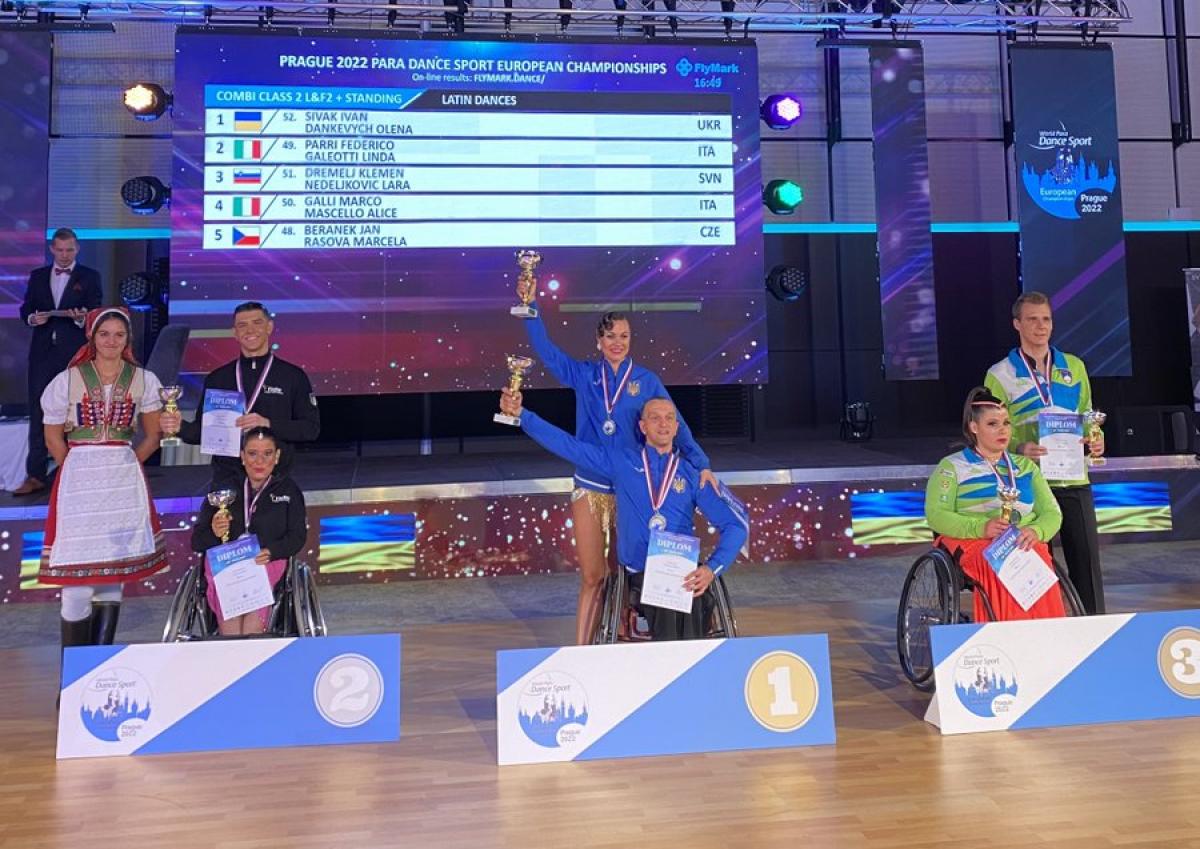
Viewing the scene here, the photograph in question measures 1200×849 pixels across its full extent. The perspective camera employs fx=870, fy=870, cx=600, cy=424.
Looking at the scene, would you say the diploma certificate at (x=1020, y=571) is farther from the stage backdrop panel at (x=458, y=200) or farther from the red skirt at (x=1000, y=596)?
the stage backdrop panel at (x=458, y=200)

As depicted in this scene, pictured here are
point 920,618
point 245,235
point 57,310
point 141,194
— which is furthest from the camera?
point 141,194

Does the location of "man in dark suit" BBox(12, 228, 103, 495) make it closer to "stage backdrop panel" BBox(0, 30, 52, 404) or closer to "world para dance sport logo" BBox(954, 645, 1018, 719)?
"stage backdrop panel" BBox(0, 30, 52, 404)

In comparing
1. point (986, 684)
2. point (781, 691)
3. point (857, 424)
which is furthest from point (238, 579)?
point (857, 424)

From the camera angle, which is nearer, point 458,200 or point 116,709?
point 116,709

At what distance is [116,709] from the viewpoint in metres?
2.19

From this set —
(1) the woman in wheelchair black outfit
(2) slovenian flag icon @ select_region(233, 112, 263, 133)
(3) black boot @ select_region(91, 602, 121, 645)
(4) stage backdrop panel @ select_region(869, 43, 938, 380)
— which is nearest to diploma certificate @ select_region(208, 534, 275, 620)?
(1) the woman in wheelchair black outfit

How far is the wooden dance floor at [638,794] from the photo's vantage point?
1743 mm

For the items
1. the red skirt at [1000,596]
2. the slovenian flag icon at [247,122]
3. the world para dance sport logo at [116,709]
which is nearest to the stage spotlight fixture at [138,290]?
the slovenian flag icon at [247,122]

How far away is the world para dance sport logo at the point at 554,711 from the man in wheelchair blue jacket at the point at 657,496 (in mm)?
326

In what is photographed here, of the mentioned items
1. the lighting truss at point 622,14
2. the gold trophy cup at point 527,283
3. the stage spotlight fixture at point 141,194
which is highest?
the lighting truss at point 622,14

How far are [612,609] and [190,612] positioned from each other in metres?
1.18

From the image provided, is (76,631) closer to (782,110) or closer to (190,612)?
(190,612)

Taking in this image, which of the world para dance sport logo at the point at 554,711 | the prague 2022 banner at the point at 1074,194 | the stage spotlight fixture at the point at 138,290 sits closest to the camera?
the world para dance sport logo at the point at 554,711

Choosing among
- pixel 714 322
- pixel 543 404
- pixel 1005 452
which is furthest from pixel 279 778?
pixel 543 404
